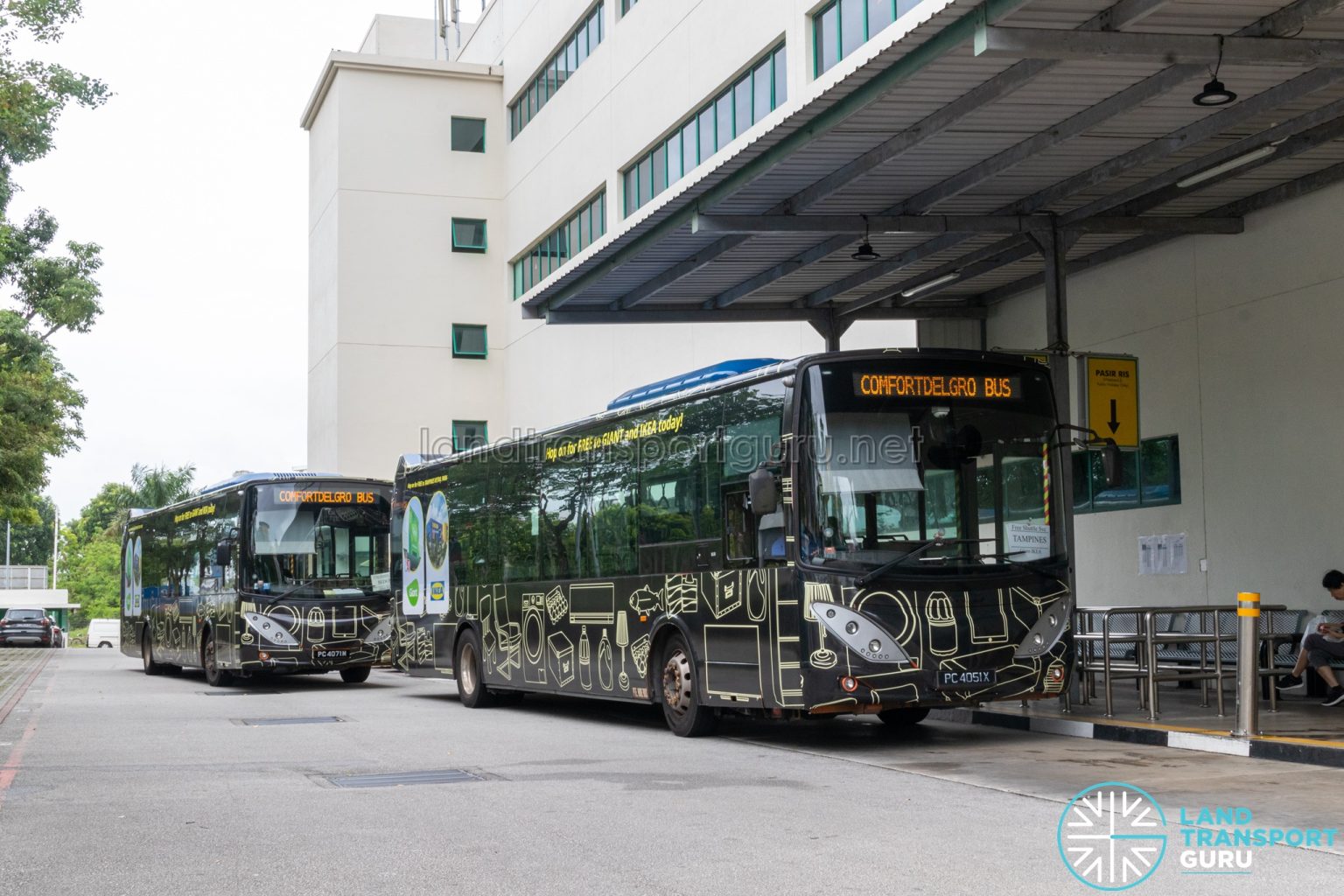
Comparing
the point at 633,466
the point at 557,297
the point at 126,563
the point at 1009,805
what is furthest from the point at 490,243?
the point at 1009,805

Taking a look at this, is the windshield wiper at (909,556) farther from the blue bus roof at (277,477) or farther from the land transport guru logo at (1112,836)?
the blue bus roof at (277,477)

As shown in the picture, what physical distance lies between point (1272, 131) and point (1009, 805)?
780 cm

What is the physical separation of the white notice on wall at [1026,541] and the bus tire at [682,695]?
122 inches

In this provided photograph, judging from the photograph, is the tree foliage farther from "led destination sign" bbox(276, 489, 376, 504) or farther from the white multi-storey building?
"led destination sign" bbox(276, 489, 376, 504)

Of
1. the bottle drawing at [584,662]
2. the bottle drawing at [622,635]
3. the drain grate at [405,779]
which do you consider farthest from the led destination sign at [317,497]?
the drain grate at [405,779]

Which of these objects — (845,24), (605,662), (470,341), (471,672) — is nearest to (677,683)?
(605,662)

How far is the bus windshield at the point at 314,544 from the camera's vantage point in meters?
23.2

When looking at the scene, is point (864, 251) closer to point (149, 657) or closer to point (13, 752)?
point (13, 752)

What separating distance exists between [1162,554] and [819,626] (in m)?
8.50

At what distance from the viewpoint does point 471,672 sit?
19.1m

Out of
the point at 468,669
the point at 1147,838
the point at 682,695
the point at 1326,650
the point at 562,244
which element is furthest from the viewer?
the point at 562,244

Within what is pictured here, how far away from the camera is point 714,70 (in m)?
27.3

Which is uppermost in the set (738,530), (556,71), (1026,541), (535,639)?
(556,71)

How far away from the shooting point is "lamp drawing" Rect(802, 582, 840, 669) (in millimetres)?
12125
